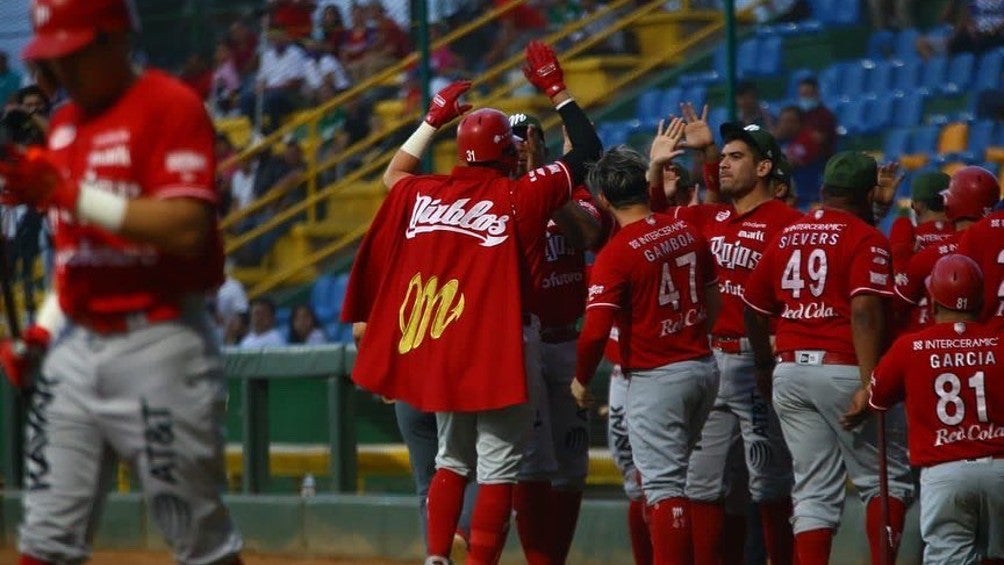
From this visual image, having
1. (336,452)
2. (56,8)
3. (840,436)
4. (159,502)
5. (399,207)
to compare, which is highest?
(56,8)

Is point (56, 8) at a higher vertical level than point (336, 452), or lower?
higher

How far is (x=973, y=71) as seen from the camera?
12.4m

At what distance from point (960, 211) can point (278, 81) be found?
340 inches

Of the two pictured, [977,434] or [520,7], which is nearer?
[977,434]

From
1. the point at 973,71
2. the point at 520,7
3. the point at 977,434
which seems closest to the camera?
the point at 977,434

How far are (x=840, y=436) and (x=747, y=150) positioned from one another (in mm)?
1349

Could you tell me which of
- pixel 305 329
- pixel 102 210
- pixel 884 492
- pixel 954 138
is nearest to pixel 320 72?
pixel 305 329

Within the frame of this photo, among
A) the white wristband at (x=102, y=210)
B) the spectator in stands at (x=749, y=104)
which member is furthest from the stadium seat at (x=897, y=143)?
the white wristband at (x=102, y=210)

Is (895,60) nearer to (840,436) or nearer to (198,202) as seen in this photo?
(840,436)

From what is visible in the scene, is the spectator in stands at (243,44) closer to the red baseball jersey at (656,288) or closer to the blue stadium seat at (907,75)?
the blue stadium seat at (907,75)

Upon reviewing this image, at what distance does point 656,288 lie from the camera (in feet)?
25.7

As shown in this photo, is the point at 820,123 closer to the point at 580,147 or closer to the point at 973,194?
the point at 973,194

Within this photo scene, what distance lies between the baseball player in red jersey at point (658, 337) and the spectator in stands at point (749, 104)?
2928 mm

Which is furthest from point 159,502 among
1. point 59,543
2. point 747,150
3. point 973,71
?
point 973,71
